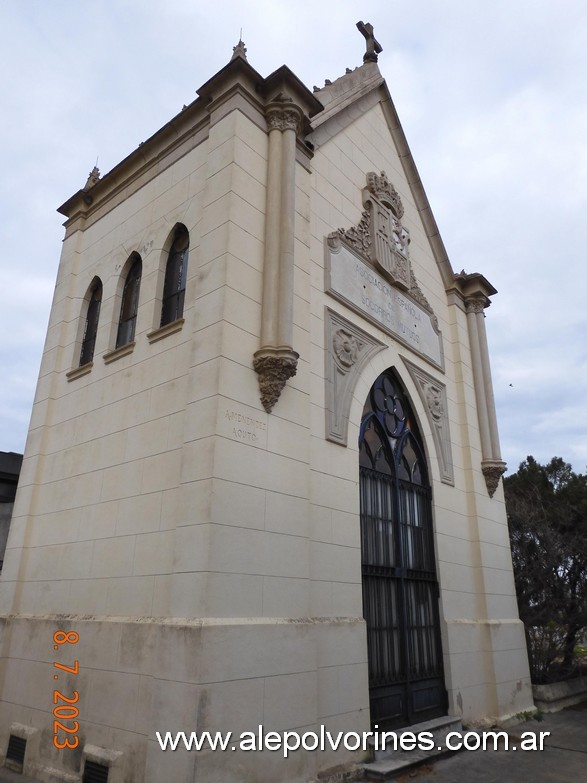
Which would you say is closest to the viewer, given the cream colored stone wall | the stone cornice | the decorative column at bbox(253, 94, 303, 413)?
the decorative column at bbox(253, 94, 303, 413)

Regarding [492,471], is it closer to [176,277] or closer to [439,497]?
[439,497]

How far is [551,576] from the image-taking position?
15.2 m

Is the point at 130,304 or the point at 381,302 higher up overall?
the point at 381,302

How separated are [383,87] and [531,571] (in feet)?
42.3

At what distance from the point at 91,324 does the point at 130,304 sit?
1.34 meters

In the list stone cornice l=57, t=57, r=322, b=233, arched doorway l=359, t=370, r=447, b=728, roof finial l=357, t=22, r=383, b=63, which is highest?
roof finial l=357, t=22, r=383, b=63

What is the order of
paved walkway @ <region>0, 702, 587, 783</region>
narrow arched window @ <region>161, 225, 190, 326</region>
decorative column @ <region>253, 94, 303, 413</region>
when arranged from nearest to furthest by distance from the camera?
paved walkway @ <region>0, 702, 587, 783</region>
decorative column @ <region>253, 94, 303, 413</region>
narrow arched window @ <region>161, 225, 190, 326</region>

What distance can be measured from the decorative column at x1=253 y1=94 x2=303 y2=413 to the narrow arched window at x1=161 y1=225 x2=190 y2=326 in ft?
5.51

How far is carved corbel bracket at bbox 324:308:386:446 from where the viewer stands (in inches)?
367

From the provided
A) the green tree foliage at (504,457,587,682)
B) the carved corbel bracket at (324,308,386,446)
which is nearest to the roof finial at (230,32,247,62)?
the carved corbel bracket at (324,308,386,446)

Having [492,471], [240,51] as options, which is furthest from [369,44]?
[492,471]

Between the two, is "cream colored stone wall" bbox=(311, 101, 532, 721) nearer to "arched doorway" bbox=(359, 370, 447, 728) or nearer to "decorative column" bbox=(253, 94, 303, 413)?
"arched doorway" bbox=(359, 370, 447, 728)

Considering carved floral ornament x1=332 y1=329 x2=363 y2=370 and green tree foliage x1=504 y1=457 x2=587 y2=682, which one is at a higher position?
carved floral ornament x1=332 y1=329 x2=363 y2=370

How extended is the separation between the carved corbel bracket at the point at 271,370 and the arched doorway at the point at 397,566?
2974mm
